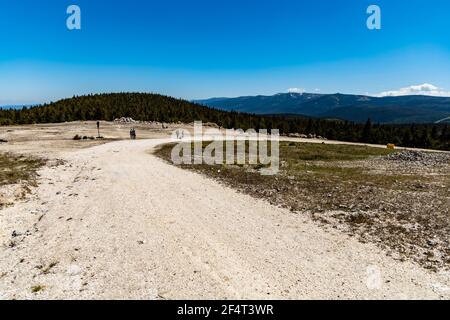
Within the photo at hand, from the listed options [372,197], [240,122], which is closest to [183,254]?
[372,197]

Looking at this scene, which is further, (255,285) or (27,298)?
(255,285)

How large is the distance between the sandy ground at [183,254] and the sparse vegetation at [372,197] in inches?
44.0

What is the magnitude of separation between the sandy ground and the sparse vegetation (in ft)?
3.67

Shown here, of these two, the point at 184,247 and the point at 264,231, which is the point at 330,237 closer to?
the point at 264,231

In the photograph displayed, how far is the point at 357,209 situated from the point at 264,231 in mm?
5654

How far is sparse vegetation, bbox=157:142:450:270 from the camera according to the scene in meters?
12.9

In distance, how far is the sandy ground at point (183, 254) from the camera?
31.4 ft

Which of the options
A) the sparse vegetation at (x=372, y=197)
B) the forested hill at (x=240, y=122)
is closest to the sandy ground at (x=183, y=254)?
the sparse vegetation at (x=372, y=197)

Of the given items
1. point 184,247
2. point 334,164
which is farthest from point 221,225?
point 334,164

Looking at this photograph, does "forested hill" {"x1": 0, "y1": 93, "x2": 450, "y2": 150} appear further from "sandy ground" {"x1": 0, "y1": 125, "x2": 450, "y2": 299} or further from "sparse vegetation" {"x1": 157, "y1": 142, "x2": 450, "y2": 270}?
"sandy ground" {"x1": 0, "y1": 125, "x2": 450, "y2": 299}

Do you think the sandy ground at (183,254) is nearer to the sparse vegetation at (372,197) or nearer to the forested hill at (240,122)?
the sparse vegetation at (372,197)

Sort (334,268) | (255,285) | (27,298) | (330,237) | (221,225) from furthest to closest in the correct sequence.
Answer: (221,225) → (330,237) → (334,268) → (255,285) → (27,298)

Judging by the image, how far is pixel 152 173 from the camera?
2650 centimetres

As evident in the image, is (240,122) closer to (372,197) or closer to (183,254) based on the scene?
(372,197)
